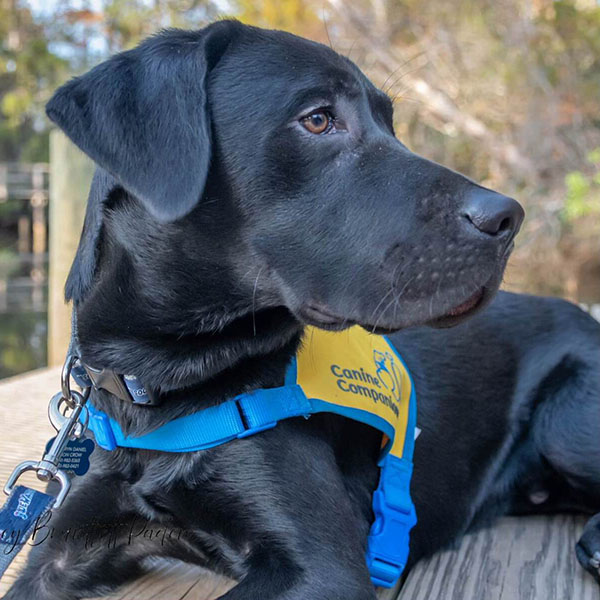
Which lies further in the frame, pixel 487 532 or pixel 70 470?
pixel 487 532

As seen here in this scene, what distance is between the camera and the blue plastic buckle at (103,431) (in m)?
1.79

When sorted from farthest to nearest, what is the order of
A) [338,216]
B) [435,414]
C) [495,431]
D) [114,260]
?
[495,431] → [435,414] → [114,260] → [338,216]

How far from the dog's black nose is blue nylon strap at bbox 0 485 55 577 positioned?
105cm

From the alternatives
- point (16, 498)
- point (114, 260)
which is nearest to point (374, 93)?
point (114, 260)

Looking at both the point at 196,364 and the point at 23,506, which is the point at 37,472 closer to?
the point at 23,506

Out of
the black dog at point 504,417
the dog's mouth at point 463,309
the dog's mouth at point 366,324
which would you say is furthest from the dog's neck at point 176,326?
the black dog at point 504,417

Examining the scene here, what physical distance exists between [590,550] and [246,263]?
1.14m

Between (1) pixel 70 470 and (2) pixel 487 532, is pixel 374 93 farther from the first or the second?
(2) pixel 487 532

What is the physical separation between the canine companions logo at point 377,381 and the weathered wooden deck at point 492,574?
44 cm

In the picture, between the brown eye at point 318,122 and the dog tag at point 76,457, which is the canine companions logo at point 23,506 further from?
the brown eye at point 318,122

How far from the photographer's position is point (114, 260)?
1.82 meters

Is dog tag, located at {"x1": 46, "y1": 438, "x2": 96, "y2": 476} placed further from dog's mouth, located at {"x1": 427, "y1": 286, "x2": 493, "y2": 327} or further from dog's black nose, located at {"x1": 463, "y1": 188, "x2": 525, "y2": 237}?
dog's black nose, located at {"x1": 463, "y1": 188, "x2": 525, "y2": 237}

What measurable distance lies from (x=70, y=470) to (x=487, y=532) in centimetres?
123

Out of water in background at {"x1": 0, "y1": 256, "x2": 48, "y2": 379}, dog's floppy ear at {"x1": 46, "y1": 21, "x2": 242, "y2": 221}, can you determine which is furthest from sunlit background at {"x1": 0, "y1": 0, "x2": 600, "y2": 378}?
dog's floppy ear at {"x1": 46, "y1": 21, "x2": 242, "y2": 221}
